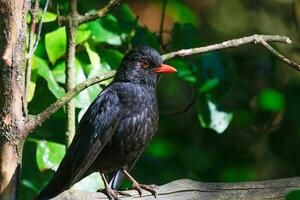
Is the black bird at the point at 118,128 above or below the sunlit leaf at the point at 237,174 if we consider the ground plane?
above

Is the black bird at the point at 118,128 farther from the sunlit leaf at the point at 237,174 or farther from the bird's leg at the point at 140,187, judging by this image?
the sunlit leaf at the point at 237,174

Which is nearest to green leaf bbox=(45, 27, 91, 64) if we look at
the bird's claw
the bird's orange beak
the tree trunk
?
the bird's orange beak

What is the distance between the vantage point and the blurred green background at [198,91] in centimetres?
507

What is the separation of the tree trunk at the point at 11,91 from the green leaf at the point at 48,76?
1.10m

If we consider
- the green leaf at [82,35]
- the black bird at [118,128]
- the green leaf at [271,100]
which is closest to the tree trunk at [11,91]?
the black bird at [118,128]

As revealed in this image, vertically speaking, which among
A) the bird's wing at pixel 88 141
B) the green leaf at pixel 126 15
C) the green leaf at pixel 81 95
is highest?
the green leaf at pixel 126 15

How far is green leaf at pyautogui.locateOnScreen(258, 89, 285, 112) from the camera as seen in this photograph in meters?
6.46

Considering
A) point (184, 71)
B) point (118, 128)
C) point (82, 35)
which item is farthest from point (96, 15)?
point (184, 71)

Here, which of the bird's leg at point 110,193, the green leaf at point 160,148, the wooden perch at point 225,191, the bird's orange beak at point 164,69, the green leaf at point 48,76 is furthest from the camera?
the green leaf at point 160,148

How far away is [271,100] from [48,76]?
2332 millimetres

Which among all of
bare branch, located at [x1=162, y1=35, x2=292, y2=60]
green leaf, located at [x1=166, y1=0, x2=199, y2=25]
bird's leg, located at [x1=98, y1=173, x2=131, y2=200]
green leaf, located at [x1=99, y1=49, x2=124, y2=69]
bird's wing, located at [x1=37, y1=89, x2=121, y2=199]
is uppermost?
bare branch, located at [x1=162, y1=35, x2=292, y2=60]

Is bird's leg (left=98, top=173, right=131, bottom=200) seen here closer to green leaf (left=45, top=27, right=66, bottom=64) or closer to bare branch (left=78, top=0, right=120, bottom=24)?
green leaf (left=45, top=27, right=66, bottom=64)

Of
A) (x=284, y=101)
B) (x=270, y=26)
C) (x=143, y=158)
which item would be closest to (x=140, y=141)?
(x=143, y=158)

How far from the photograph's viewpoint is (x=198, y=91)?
217 inches
